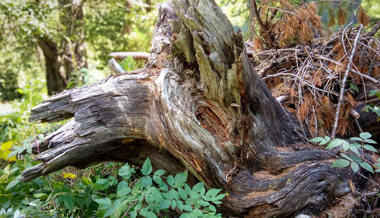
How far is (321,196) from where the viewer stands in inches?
87.4

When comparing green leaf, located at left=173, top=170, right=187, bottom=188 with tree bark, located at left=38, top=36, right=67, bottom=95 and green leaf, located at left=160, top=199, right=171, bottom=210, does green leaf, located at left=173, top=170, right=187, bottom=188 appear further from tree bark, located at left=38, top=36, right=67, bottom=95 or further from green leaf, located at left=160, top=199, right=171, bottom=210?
tree bark, located at left=38, top=36, right=67, bottom=95

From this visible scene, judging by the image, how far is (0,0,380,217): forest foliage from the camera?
1867mm

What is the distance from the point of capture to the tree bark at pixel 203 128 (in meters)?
2.21

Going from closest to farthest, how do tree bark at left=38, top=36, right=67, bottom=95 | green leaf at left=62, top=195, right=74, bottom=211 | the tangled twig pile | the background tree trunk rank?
green leaf at left=62, top=195, right=74, bottom=211, the tangled twig pile, the background tree trunk, tree bark at left=38, top=36, right=67, bottom=95

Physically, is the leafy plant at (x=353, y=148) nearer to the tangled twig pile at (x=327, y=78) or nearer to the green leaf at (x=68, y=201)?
the tangled twig pile at (x=327, y=78)

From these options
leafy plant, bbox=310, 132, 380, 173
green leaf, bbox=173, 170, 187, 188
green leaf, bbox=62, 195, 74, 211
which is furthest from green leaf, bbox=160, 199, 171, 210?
leafy plant, bbox=310, 132, 380, 173

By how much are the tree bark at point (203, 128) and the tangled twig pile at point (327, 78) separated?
49 cm

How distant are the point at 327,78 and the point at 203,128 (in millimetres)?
1463

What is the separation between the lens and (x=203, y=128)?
7.50 ft

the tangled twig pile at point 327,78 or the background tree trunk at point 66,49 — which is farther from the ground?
the background tree trunk at point 66,49

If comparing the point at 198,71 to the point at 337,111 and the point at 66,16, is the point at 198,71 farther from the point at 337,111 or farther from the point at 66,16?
the point at 66,16

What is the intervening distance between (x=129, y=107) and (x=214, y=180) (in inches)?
34.3

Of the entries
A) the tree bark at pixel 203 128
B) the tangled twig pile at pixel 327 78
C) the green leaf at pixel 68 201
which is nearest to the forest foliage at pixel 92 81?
the green leaf at pixel 68 201

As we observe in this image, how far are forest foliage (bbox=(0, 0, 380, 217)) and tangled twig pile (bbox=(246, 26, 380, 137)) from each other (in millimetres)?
108
